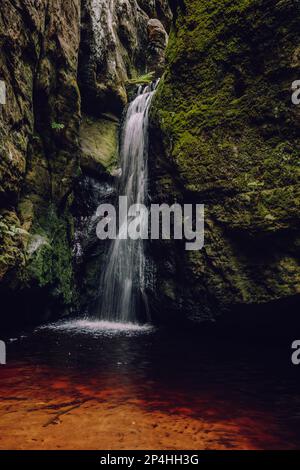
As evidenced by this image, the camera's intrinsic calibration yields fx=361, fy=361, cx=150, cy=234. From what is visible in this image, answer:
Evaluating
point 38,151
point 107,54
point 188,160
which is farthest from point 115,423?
point 107,54

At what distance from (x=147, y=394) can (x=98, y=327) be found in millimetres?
4764

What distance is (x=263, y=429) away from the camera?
3805 mm

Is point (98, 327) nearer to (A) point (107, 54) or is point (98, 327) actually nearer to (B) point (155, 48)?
(A) point (107, 54)

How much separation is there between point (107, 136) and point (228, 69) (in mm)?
5742

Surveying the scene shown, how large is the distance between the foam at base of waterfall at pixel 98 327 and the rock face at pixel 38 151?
25.1 inches

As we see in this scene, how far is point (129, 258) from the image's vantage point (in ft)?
33.6

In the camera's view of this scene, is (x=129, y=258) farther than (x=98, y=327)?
Yes

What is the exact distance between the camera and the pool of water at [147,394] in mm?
3531

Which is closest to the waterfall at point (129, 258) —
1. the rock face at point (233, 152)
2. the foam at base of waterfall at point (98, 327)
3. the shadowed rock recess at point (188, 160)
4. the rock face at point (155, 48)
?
the foam at base of waterfall at point (98, 327)

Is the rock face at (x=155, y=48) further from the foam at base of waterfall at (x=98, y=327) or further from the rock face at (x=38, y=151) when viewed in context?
the foam at base of waterfall at (x=98, y=327)

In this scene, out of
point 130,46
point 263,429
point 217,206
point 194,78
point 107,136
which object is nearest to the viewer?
point 263,429

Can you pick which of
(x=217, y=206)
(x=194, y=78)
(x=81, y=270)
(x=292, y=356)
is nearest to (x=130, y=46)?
(x=194, y=78)

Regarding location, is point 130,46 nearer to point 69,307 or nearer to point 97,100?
point 97,100

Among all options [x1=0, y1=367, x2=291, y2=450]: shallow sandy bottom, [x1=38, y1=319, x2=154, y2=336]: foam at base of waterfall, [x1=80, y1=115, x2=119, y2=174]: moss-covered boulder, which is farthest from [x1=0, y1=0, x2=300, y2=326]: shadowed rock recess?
[x1=0, y1=367, x2=291, y2=450]: shallow sandy bottom
